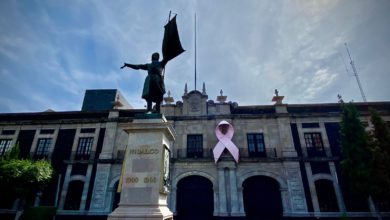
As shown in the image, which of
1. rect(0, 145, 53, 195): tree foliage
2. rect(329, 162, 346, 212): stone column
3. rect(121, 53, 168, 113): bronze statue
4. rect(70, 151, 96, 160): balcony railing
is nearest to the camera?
rect(121, 53, 168, 113): bronze statue

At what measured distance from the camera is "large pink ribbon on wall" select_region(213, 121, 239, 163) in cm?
1784

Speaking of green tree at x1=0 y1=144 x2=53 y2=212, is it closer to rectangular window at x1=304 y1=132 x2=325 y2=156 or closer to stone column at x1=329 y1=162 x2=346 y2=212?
rectangular window at x1=304 y1=132 x2=325 y2=156

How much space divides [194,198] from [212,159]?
350cm

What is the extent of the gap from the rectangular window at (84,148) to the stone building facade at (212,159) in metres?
0.09

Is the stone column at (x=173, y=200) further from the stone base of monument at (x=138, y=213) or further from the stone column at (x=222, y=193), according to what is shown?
the stone base of monument at (x=138, y=213)

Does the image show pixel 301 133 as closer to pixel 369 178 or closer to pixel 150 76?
pixel 369 178

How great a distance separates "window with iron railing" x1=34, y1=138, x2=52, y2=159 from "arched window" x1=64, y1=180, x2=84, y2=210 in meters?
4.22

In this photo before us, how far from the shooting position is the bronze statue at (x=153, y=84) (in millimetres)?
6195

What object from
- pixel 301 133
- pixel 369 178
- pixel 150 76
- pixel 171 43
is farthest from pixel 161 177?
pixel 301 133

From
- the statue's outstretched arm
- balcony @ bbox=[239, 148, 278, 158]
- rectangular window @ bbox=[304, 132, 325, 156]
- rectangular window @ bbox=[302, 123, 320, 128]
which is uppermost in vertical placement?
rectangular window @ bbox=[302, 123, 320, 128]

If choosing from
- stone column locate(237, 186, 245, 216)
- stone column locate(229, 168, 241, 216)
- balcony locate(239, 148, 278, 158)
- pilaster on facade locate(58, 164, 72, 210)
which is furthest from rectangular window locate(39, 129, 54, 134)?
stone column locate(237, 186, 245, 216)

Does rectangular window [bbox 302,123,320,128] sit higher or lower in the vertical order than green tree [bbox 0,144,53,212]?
higher

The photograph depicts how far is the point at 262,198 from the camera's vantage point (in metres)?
17.2

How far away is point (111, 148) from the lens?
19312 millimetres
